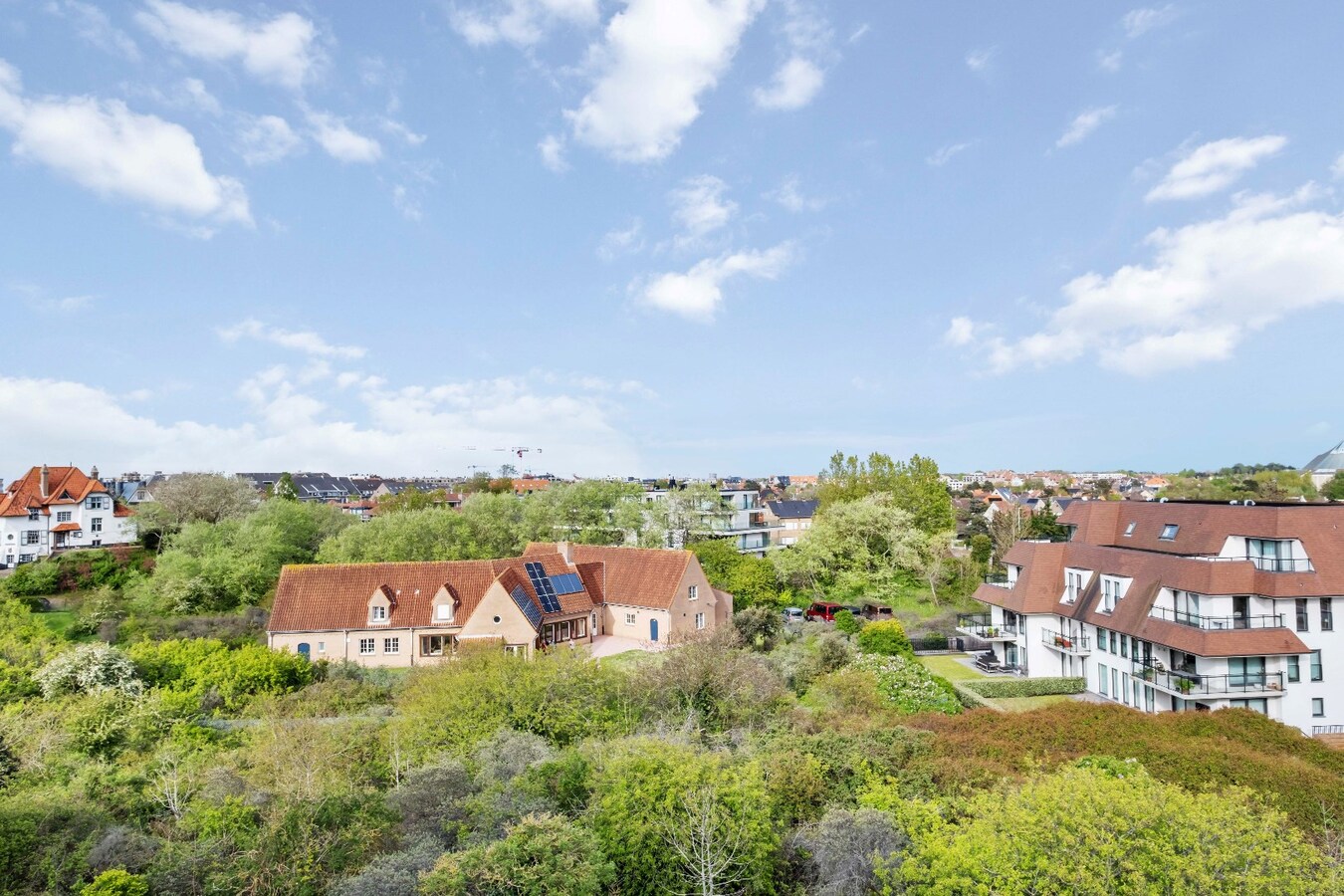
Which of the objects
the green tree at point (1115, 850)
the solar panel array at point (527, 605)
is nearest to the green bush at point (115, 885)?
the green tree at point (1115, 850)

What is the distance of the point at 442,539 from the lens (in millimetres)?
48844

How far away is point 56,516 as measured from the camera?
6388cm

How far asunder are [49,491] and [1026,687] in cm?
7844

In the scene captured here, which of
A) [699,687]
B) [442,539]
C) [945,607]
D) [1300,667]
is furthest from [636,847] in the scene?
[945,607]

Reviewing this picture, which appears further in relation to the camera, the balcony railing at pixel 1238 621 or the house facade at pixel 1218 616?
the balcony railing at pixel 1238 621

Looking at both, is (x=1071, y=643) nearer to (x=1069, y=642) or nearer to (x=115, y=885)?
(x=1069, y=642)

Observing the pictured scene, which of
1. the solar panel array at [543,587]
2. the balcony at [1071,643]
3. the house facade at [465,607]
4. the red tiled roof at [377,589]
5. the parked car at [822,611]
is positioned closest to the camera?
the balcony at [1071,643]

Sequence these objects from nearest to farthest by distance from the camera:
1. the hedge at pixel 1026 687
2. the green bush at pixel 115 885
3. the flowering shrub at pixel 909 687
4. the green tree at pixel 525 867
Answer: the green tree at pixel 525 867 → the green bush at pixel 115 885 → the flowering shrub at pixel 909 687 → the hedge at pixel 1026 687

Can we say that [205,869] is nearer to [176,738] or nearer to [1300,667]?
[176,738]

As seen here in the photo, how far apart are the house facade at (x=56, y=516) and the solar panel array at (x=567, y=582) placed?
43.8m

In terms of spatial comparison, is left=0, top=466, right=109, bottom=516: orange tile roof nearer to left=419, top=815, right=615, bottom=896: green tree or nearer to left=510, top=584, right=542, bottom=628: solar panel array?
left=510, top=584, right=542, bottom=628: solar panel array

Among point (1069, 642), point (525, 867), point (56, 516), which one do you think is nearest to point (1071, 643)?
point (1069, 642)

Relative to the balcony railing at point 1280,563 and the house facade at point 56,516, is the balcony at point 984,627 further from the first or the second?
the house facade at point 56,516

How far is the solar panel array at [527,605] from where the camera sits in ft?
121
